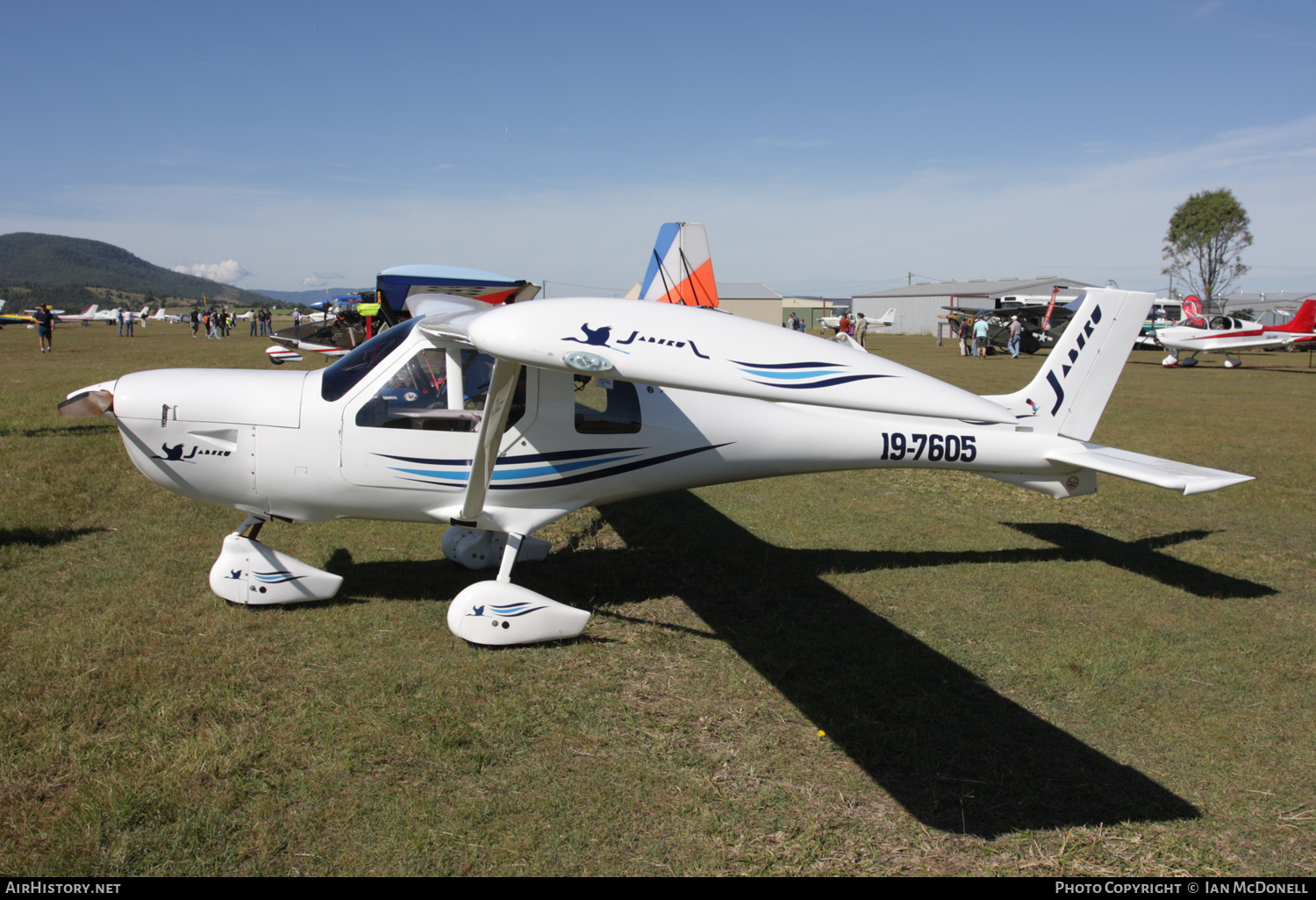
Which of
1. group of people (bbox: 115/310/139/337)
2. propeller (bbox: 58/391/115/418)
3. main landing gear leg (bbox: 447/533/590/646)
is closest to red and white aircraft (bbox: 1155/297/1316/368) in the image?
main landing gear leg (bbox: 447/533/590/646)

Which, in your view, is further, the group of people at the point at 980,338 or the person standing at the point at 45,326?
the group of people at the point at 980,338

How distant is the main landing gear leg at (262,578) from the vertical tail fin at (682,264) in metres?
8.65

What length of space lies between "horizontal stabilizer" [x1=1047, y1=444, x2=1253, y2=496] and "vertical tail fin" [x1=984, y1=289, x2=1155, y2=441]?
31 cm

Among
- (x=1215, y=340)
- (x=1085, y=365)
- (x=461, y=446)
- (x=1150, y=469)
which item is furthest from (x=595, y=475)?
(x=1215, y=340)

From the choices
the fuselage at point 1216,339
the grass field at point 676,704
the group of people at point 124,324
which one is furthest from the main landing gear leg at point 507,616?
the group of people at point 124,324

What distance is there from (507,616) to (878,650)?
2.56m

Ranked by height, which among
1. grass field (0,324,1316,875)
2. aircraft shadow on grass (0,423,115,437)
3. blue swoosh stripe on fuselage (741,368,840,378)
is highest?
blue swoosh stripe on fuselage (741,368,840,378)

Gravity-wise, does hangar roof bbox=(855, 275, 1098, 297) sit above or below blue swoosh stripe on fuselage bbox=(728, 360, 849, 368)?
above

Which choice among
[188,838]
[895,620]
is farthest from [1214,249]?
[188,838]

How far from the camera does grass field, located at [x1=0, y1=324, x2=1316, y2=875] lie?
129 inches

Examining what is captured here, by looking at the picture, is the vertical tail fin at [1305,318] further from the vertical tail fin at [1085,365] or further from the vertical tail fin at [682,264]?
the vertical tail fin at [1085,365]

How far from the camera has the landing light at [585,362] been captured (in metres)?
3.08

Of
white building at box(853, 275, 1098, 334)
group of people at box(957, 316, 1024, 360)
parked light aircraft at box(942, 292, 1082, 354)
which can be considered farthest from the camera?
white building at box(853, 275, 1098, 334)

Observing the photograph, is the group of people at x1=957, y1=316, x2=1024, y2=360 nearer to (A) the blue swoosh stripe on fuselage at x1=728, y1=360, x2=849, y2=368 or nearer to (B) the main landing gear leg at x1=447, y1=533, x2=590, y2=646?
(B) the main landing gear leg at x1=447, y1=533, x2=590, y2=646
